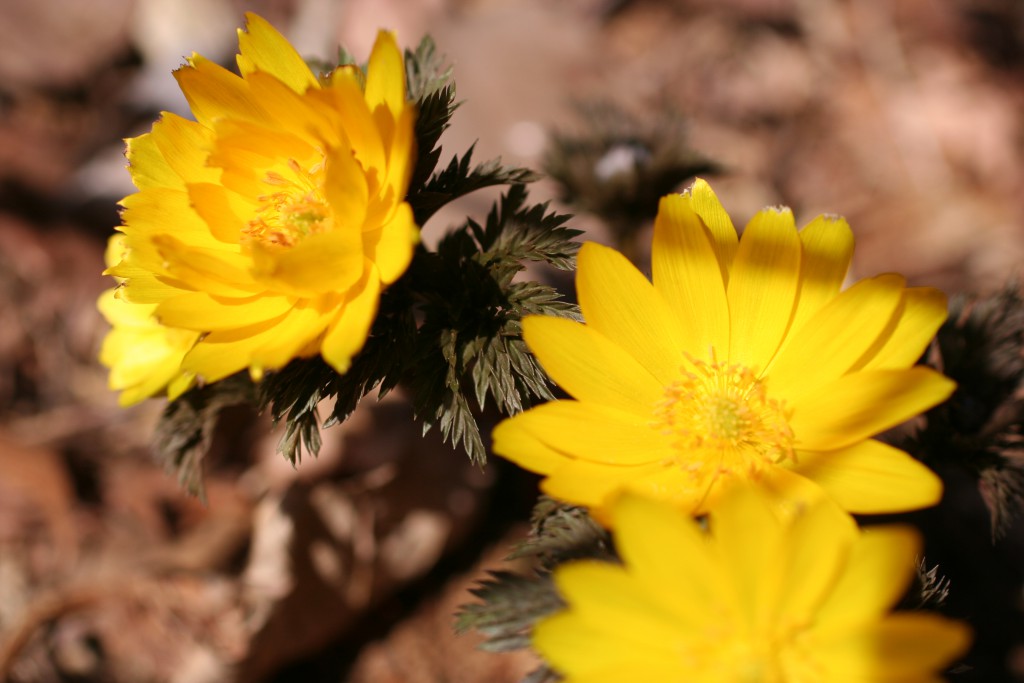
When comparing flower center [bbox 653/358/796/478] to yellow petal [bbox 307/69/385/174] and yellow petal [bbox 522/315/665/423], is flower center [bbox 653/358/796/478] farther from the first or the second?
yellow petal [bbox 307/69/385/174]

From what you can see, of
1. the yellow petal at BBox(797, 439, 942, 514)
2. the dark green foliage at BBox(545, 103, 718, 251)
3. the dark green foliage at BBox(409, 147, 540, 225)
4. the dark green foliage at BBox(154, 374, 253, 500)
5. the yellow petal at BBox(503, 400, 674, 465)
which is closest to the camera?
the yellow petal at BBox(797, 439, 942, 514)

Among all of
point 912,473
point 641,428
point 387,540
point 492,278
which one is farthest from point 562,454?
point 387,540

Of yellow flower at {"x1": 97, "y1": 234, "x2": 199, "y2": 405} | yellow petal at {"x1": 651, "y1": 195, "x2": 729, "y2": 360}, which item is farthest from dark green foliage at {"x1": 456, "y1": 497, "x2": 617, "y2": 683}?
yellow flower at {"x1": 97, "y1": 234, "x2": 199, "y2": 405}

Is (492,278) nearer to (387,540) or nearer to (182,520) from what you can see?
(387,540)

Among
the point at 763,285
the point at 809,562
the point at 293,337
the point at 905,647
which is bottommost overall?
the point at 905,647

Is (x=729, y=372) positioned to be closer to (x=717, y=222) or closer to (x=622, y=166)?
(x=717, y=222)

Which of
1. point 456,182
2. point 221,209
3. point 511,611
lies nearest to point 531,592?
point 511,611

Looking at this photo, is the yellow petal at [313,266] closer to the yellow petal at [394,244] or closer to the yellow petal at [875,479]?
the yellow petal at [394,244]
